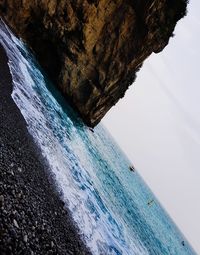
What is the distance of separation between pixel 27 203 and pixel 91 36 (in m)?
31.0

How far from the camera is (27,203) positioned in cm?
1048

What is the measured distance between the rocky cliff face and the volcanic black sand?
81.2ft

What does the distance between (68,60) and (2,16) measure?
28.9 ft

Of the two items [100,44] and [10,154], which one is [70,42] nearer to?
[100,44]

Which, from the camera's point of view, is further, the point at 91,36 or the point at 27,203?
the point at 91,36

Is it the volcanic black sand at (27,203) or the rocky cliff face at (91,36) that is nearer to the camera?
the volcanic black sand at (27,203)

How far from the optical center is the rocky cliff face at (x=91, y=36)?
37156mm

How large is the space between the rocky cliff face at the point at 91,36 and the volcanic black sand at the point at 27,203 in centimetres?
2475

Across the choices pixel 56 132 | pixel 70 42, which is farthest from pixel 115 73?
pixel 56 132

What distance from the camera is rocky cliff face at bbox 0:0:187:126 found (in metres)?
37.2

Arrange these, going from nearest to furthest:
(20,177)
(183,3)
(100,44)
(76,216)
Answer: (20,177) < (76,216) < (183,3) < (100,44)

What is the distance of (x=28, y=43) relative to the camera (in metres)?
40.4

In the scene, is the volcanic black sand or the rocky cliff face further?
the rocky cliff face

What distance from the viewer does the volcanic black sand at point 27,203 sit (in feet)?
29.3
